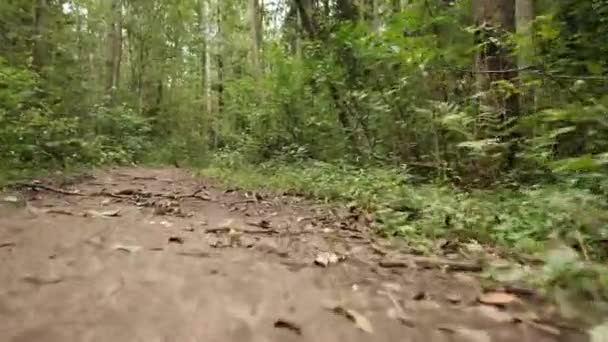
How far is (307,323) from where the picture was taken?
98.4 inches

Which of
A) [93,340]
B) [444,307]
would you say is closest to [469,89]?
[444,307]

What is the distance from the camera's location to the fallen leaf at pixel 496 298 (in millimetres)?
2790

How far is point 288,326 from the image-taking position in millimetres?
2457

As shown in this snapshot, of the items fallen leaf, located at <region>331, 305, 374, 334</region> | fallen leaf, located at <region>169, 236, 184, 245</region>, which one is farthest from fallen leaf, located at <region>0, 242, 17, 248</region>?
fallen leaf, located at <region>331, 305, 374, 334</region>

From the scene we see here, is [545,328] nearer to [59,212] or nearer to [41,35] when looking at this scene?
[59,212]

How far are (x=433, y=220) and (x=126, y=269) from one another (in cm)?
287

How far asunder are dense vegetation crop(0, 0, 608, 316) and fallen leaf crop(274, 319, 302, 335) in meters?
1.81

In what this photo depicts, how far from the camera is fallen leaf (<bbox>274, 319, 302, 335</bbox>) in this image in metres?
2.41

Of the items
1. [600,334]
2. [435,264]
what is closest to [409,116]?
[435,264]

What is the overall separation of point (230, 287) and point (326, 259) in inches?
34.3

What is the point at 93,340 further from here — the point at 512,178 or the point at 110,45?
the point at 110,45

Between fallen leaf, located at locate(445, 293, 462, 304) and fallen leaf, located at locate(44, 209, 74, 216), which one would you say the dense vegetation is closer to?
fallen leaf, located at locate(445, 293, 462, 304)

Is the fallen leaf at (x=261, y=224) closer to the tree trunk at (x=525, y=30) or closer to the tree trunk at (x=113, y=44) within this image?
the tree trunk at (x=525, y=30)

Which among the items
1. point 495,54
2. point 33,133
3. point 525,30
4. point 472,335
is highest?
point 525,30
